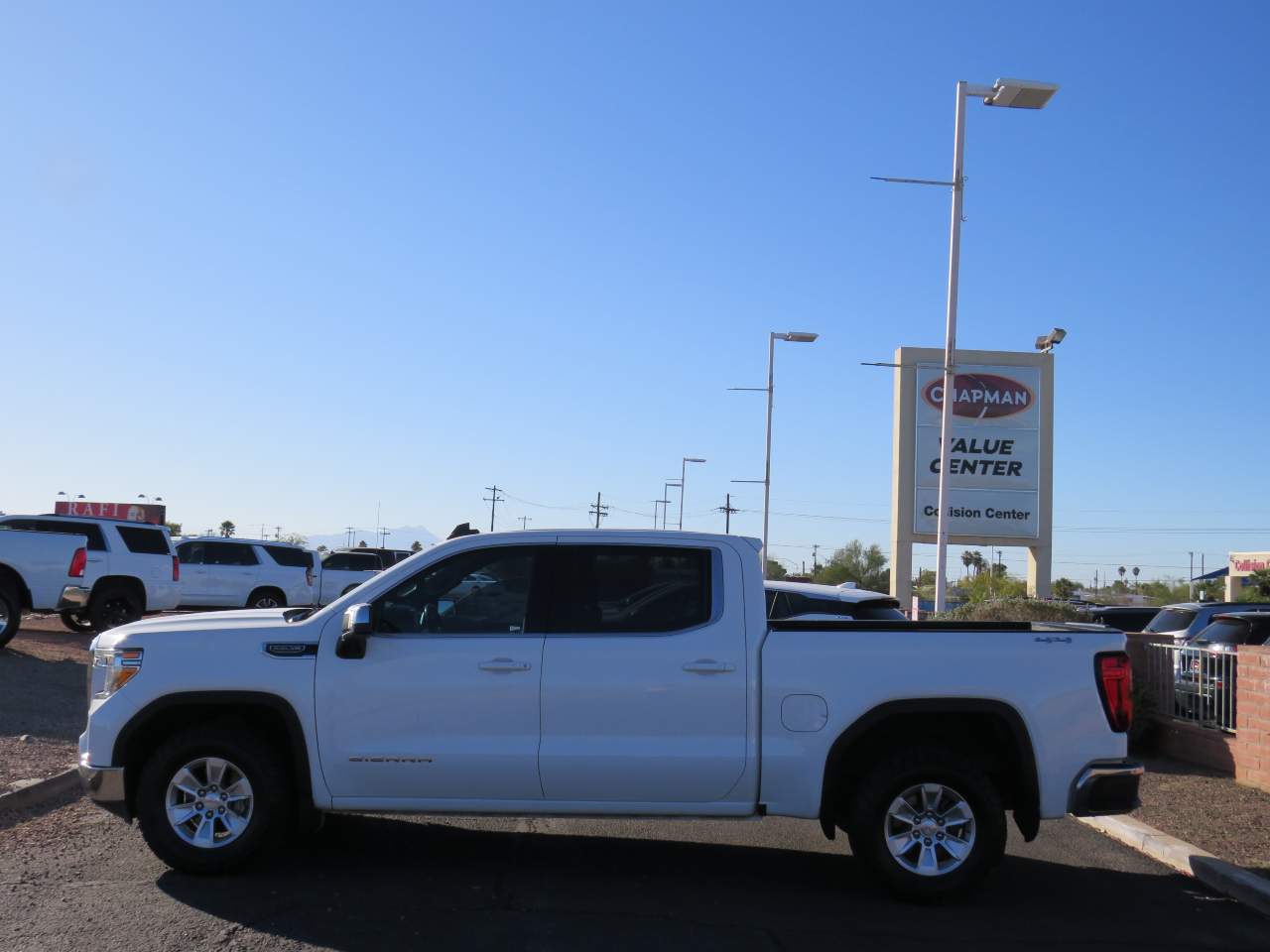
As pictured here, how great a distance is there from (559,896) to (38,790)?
4.37 m

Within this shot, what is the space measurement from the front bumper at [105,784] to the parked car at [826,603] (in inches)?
293

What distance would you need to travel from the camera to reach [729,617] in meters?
6.99

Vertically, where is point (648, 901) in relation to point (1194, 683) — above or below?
below

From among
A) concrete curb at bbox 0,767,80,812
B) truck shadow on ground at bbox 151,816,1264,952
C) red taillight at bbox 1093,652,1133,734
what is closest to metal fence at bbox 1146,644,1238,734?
truck shadow on ground at bbox 151,816,1264,952

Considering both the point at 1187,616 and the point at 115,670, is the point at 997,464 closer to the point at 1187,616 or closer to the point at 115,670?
the point at 1187,616

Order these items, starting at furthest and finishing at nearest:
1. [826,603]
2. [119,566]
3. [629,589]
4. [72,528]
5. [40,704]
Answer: [119,566] < [72,528] < [826,603] < [40,704] < [629,589]

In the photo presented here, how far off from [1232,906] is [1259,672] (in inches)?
168

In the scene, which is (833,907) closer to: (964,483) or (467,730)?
(467,730)

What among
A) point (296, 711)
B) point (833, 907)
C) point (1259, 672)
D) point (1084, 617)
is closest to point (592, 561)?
point (296, 711)

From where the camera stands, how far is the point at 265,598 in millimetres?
26125

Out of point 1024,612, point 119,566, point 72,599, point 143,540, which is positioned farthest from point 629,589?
point 143,540

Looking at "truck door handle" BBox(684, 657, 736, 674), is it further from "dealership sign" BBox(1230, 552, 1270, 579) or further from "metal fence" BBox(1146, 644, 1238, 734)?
"dealership sign" BBox(1230, 552, 1270, 579)

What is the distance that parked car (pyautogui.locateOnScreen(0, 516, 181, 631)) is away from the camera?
19453 mm

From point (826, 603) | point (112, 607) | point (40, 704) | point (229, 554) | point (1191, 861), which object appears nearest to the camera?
point (1191, 861)
